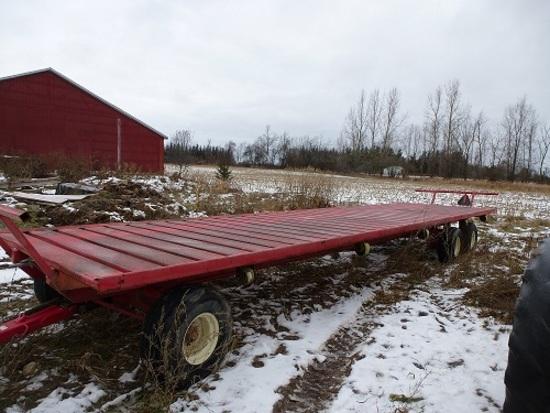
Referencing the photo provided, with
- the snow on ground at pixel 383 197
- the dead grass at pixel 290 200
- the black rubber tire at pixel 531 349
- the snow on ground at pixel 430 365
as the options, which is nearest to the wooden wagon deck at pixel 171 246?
the snow on ground at pixel 430 365

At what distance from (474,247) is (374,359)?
5013 mm

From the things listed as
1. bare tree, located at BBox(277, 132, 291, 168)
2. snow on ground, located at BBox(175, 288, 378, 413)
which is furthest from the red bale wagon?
bare tree, located at BBox(277, 132, 291, 168)

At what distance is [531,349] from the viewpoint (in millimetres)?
2029

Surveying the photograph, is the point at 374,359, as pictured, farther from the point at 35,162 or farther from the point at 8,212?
the point at 35,162

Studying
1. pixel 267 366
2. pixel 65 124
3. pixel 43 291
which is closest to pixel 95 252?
pixel 43 291

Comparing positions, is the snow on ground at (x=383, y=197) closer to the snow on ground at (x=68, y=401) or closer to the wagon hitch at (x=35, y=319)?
the wagon hitch at (x=35, y=319)

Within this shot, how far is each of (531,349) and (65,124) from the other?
21.6m

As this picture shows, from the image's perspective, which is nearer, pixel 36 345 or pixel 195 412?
pixel 195 412

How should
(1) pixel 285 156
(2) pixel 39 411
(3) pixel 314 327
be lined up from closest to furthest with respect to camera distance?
(2) pixel 39 411, (3) pixel 314 327, (1) pixel 285 156

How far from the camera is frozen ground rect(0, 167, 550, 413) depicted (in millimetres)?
2654

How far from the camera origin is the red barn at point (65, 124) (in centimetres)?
1855

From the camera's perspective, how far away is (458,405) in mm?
2688

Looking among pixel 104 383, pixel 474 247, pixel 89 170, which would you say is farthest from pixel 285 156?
pixel 104 383

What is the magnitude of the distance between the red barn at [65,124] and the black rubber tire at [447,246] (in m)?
14.8
